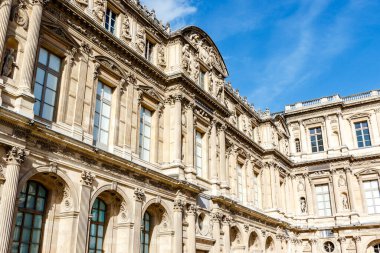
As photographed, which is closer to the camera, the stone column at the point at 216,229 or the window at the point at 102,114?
the window at the point at 102,114

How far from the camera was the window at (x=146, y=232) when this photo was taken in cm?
1595

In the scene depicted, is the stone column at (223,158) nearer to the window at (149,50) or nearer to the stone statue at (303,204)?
the window at (149,50)

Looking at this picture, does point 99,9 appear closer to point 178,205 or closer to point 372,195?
point 178,205

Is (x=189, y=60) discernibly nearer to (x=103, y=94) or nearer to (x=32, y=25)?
(x=103, y=94)

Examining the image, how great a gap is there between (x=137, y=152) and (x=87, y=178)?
3.27m

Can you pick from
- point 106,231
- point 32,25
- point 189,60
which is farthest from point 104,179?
point 189,60

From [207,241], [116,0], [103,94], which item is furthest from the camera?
[207,241]

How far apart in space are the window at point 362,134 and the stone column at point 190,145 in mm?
16954

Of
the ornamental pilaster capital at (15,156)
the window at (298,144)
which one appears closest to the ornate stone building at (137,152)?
the ornamental pilaster capital at (15,156)

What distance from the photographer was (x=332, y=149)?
31000 millimetres

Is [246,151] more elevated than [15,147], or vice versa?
[246,151]

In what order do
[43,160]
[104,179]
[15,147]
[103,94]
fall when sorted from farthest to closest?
[103,94], [104,179], [43,160], [15,147]

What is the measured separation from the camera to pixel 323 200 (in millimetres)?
30531

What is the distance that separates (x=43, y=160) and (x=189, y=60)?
9913 mm
